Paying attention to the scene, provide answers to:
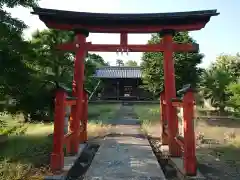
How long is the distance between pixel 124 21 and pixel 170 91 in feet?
7.95

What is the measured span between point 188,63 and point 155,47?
35.3 ft

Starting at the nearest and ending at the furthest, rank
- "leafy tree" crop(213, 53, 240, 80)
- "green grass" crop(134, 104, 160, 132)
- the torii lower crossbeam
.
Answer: the torii lower crossbeam → "green grass" crop(134, 104, 160, 132) → "leafy tree" crop(213, 53, 240, 80)

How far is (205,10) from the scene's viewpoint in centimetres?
746

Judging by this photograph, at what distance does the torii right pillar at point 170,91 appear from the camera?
748 cm

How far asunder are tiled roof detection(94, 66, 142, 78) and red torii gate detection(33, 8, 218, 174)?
24.7 m

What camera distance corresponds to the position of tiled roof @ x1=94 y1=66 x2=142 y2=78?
33.8 meters

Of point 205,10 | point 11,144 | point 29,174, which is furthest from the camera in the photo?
point 11,144

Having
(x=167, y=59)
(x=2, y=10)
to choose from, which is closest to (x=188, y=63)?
(x=167, y=59)

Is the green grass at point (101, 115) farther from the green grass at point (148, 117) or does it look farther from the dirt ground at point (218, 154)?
the dirt ground at point (218, 154)

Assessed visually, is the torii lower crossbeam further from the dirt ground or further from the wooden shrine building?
the wooden shrine building

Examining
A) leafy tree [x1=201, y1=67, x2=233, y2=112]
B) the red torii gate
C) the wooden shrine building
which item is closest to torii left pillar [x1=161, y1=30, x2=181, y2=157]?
the red torii gate

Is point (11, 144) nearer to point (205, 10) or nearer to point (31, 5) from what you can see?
point (31, 5)

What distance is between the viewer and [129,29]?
26.7ft

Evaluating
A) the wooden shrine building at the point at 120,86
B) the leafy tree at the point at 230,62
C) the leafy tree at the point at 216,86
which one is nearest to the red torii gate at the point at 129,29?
the leafy tree at the point at 216,86
